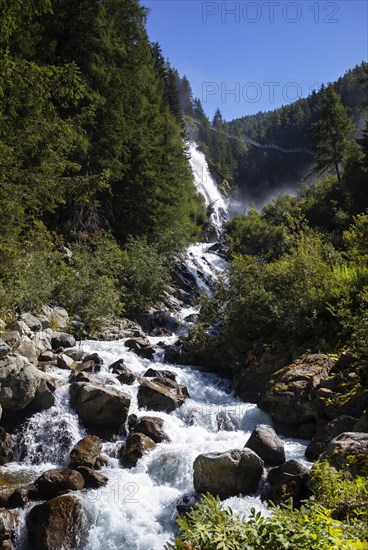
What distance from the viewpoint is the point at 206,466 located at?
6789 millimetres

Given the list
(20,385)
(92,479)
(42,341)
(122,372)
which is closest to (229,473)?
(92,479)

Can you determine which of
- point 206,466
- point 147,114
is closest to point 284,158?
point 147,114

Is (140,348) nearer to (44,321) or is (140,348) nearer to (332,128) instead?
(44,321)

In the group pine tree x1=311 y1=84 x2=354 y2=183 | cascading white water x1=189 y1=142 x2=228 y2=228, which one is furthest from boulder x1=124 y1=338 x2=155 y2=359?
cascading white water x1=189 y1=142 x2=228 y2=228

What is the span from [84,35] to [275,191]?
79.0 meters

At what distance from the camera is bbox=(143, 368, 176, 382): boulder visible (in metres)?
11.8

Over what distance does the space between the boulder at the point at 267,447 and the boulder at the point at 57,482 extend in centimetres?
314

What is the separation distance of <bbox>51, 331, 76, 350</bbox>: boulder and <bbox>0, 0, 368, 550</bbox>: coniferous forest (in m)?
0.05

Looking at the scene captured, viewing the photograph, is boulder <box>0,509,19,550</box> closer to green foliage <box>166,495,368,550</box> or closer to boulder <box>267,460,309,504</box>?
boulder <box>267,460,309,504</box>

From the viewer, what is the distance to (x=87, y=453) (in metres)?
7.93

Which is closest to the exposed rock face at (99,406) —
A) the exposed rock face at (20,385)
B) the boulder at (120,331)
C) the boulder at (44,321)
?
the exposed rock face at (20,385)

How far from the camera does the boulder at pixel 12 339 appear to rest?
980 cm

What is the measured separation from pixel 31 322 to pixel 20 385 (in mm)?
3551

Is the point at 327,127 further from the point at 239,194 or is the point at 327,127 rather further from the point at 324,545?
the point at 239,194
